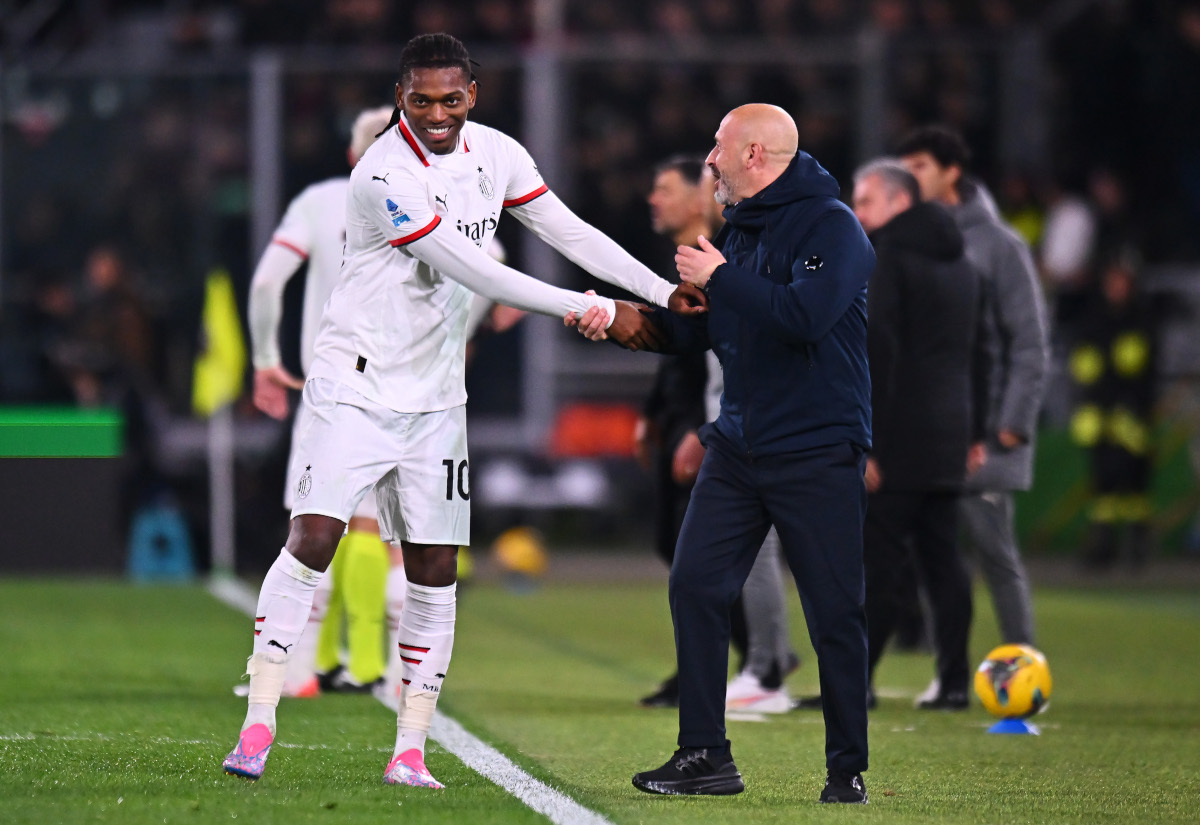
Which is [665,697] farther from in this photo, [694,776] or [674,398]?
[694,776]

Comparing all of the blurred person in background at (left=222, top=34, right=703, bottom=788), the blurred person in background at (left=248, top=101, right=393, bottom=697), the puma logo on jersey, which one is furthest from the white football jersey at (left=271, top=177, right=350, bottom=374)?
the puma logo on jersey

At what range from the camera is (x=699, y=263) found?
520 centimetres

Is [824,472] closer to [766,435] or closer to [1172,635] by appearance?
[766,435]

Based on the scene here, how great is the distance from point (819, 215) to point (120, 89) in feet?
45.0

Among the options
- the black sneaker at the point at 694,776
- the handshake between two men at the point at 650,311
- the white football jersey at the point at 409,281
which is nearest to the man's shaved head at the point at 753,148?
the handshake between two men at the point at 650,311

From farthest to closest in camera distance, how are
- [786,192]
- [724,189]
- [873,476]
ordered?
[873,476], [724,189], [786,192]

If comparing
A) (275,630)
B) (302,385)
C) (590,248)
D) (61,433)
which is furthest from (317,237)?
(61,433)

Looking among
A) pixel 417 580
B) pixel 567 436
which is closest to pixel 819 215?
pixel 417 580

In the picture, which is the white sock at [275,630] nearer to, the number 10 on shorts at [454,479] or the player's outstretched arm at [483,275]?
the number 10 on shorts at [454,479]

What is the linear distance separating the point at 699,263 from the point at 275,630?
61.1 inches

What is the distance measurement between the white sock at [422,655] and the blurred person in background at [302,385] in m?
1.94

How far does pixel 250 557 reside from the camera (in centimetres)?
1530

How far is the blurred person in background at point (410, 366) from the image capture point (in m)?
5.22

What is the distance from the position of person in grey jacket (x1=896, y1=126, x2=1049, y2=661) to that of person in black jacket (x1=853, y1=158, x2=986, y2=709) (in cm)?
43
